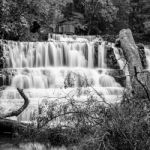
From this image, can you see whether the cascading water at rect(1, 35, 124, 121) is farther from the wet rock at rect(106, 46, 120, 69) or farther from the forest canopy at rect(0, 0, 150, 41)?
the forest canopy at rect(0, 0, 150, 41)

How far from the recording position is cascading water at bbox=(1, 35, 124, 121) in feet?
41.8

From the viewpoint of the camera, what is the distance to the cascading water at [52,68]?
12.7 m

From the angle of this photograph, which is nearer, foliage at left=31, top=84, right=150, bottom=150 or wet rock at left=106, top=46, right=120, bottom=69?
foliage at left=31, top=84, right=150, bottom=150

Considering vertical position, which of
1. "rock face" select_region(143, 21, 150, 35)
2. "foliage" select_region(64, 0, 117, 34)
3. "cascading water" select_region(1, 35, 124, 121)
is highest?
"foliage" select_region(64, 0, 117, 34)

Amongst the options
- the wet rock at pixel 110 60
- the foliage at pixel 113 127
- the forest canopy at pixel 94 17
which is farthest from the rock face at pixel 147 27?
the foliage at pixel 113 127

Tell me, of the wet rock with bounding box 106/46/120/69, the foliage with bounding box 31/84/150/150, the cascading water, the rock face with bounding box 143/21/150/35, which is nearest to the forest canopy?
the rock face with bounding box 143/21/150/35

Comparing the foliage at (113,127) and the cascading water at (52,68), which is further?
the cascading water at (52,68)

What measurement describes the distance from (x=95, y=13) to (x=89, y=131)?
24.2 meters

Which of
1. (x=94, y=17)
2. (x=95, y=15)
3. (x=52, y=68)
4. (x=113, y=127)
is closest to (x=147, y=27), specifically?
(x=95, y=15)

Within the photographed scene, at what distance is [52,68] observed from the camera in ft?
51.2

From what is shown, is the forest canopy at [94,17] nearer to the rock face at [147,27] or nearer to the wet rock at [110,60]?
the rock face at [147,27]

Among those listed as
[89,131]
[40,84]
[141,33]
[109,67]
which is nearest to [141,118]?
[89,131]

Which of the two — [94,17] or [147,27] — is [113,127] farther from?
[94,17]

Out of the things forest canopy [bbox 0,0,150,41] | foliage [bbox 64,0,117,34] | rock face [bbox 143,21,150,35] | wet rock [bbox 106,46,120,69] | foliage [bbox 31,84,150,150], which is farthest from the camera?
foliage [bbox 64,0,117,34]
